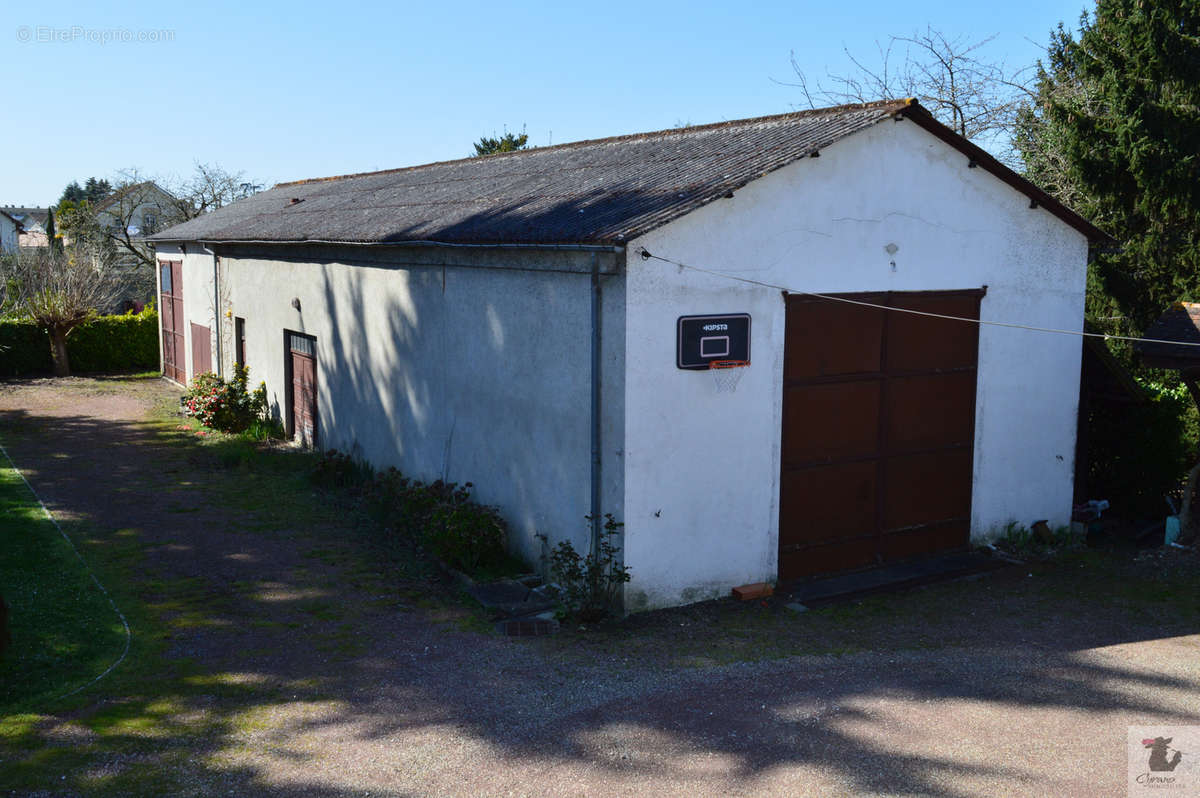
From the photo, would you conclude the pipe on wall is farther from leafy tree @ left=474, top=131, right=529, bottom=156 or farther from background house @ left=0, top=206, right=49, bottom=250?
background house @ left=0, top=206, right=49, bottom=250

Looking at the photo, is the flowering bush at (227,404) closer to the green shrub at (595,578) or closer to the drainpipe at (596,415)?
the green shrub at (595,578)

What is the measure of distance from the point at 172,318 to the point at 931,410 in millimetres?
20248

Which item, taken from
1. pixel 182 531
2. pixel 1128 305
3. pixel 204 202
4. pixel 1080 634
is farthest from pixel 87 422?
pixel 204 202

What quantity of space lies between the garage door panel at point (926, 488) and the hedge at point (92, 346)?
2283 cm

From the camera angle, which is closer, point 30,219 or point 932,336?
point 932,336

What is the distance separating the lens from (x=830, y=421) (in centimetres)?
959

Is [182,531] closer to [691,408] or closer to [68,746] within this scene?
[68,746]

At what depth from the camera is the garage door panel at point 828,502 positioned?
942 cm

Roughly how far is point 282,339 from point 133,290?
28.7 metres

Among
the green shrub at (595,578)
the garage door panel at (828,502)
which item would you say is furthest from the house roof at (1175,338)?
the green shrub at (595,578)

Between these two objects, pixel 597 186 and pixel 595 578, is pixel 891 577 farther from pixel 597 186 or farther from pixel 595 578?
pixel 597 186

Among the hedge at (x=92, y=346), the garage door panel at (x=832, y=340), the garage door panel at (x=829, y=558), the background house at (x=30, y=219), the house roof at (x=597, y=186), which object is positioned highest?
the background house at (x=30, y=219)

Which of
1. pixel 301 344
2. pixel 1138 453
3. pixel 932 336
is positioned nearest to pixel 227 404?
pixel 301 344

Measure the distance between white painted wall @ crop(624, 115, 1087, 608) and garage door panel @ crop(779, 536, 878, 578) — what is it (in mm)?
249
